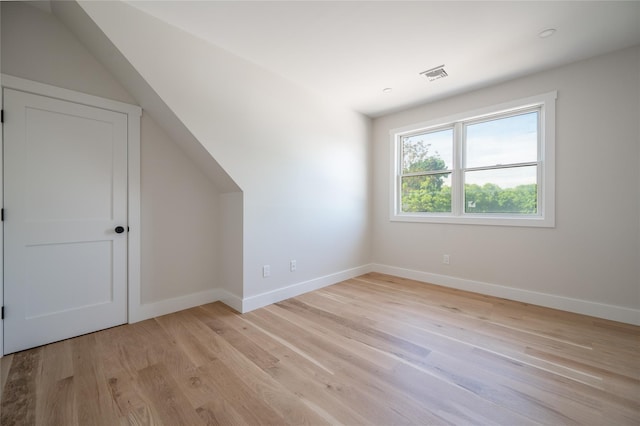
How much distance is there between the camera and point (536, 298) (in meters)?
2.98

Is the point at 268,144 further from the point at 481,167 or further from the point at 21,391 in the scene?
the point at 481,167

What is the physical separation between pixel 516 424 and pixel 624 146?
2.83m

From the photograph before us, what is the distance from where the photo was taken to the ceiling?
6.75ft

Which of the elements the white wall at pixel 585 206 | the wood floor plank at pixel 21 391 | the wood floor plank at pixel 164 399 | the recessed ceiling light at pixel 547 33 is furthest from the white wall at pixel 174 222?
the recessed ceiling light at pixel 547 33

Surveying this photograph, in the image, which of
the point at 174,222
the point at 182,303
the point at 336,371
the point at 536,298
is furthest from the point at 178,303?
the point at 536,298

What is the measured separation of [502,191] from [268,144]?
2.93 meters

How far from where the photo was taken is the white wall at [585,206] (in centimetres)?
251

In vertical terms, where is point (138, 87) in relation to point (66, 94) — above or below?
above

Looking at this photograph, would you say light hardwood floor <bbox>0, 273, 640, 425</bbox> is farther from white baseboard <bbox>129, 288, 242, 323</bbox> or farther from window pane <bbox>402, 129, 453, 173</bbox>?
window pane <bbox>402, 129, 453, 173</bbox>

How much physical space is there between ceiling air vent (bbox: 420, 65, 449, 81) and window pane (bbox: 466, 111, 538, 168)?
3.03 feet

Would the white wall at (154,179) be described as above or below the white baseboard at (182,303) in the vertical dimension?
above

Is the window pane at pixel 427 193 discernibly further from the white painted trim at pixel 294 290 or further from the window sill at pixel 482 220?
the white painted trim at pixel 294 290

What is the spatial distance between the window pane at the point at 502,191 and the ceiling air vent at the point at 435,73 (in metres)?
1.33

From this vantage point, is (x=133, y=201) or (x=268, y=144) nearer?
(x=133, y=201)
